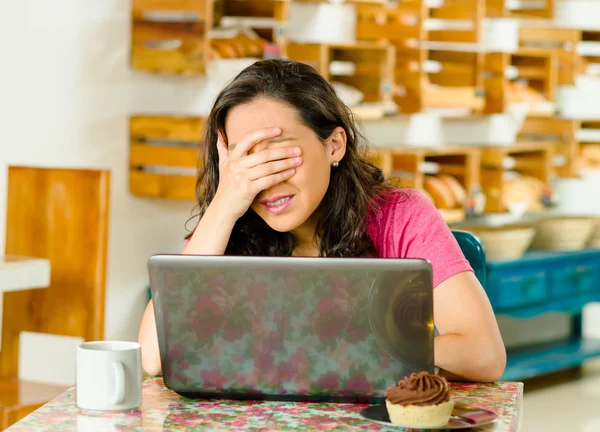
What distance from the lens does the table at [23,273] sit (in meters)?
2.53

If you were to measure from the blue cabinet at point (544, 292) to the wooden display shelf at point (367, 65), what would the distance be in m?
0.91

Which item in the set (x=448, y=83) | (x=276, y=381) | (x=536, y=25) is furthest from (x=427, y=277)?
(x=536, y=25)

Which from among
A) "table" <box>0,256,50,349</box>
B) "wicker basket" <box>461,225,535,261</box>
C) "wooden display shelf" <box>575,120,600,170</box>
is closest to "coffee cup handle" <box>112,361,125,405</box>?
"table" <box>0,256,50,349</box>

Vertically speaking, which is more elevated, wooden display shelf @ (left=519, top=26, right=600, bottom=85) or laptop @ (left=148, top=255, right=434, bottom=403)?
wooden display shelf @ (left=519, top=26, right=600, bottom=85)

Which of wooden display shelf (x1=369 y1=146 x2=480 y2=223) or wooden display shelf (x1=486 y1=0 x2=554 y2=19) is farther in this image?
wooden display shelf (x1=486 y1=0 x2=554 y2=19)

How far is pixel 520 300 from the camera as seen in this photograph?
4.46 m

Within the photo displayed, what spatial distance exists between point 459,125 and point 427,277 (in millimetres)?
3791

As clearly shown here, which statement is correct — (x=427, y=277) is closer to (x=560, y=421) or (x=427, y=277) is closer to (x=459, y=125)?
(x=560, y=421)

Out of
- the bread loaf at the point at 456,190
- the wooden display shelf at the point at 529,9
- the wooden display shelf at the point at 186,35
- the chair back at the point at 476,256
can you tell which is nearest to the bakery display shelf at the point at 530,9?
the wooden display shelf at the point at 529,9

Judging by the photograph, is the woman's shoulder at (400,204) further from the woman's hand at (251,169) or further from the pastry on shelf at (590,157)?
the pastry on shelf at (590,157)

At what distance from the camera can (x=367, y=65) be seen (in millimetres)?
4199

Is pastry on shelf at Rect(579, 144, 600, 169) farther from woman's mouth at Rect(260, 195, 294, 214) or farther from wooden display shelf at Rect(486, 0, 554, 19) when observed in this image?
woman's mouth at Rect(260, 195, 294, 214)

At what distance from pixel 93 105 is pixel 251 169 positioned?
1.85 meters

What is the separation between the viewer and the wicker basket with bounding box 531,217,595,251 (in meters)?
4.85
